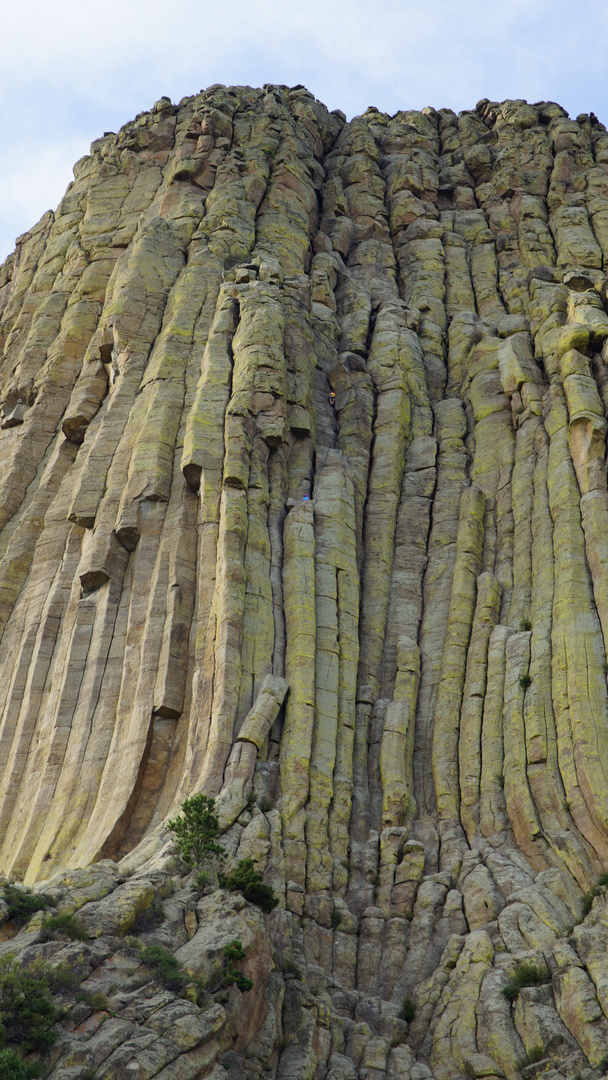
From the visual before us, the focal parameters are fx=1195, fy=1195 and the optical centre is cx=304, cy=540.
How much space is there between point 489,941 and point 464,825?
690 cm

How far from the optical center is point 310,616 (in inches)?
2141

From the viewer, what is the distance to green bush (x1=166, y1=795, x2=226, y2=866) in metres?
43.7

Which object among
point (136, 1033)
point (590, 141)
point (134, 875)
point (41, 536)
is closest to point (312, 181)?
point (590, 141)

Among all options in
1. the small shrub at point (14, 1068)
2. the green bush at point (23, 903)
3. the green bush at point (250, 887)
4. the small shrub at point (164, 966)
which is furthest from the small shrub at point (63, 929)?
the green bush at point (250, 887)

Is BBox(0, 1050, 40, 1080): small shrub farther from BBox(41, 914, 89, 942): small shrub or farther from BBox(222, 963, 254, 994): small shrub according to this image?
BBox(222, 963, 254, 994): small shrub

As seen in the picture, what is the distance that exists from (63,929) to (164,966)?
3414mm

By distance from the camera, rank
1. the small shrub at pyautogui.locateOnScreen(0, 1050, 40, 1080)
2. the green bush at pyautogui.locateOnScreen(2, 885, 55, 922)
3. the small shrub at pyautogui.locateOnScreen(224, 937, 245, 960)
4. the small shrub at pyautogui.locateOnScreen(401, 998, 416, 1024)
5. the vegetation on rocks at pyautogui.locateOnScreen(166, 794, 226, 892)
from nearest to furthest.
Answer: the small shrub at pyautogui.locateOnScreen(0, 1050, 40, 1080) < the green bush at pyautogui.locateOnScreen(2, 885, 55, 922) < the small shrub at pyautogui.locateOnScreen(224, 937, 245, 960) < the vegetation on rocks at pyautogui.locateOnScreen(166, 794, 226, 892) < the small shrub at pyautogui.locateOnScreen(401, 998, 416, 1024)

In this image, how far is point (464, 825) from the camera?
2009 inches

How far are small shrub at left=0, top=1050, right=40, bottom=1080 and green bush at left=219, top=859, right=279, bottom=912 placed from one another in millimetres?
11564

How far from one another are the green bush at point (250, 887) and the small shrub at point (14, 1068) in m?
11.6

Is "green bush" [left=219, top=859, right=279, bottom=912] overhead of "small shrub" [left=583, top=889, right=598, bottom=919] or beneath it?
beneath

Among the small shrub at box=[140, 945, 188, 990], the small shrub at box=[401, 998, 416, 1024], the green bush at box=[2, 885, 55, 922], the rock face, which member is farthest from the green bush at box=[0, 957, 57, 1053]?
the small shrub at box=[401, 998, 416, 1024]

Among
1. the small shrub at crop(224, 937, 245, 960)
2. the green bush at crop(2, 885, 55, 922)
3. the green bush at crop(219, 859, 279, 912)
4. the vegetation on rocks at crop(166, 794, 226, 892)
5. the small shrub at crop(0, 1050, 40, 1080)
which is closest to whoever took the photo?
the small shrub at crop(0, 1050, 40, 1080)

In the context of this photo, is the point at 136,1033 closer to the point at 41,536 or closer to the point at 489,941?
the point at 489,941
